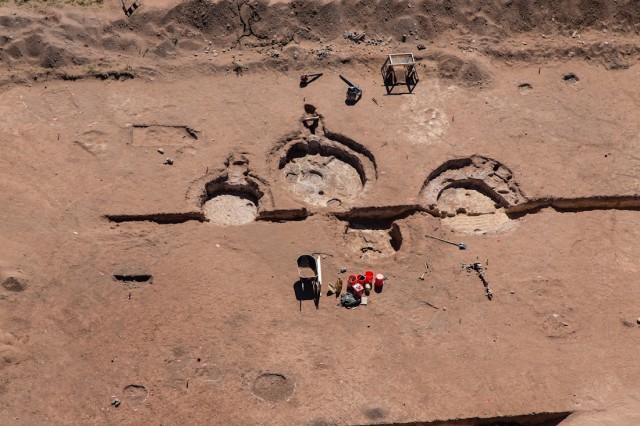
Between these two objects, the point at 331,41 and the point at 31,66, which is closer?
the point at 31,66

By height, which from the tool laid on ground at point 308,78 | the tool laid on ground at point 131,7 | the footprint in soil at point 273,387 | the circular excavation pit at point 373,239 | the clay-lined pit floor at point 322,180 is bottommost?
the footprint in soil at point 273,387

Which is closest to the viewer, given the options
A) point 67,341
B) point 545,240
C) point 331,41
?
point 67,341

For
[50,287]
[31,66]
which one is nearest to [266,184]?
[50,287]

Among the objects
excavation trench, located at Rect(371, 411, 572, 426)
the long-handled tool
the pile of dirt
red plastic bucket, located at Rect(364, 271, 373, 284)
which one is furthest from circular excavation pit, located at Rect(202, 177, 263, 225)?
excavation trench, located at Rect(371, 411, 572, 426)

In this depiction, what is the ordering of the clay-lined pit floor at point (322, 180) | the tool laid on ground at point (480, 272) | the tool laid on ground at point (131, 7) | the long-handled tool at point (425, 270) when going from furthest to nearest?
1. the tool laid on ground at point (131, 7)
2. the clay-lined pit floor at point (322, 180)
3. the long-handled tool at point (425, 270)
4. the tool laid on ground at point (480, 272)

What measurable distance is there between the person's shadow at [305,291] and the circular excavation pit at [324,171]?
2.21 meters

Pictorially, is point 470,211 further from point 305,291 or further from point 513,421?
point 513,421

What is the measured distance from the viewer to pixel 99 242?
41.6ft

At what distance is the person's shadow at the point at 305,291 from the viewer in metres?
12.0

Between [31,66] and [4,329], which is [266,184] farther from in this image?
[31,66]

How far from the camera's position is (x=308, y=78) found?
16188mm

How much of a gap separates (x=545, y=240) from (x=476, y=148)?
274 centimetres

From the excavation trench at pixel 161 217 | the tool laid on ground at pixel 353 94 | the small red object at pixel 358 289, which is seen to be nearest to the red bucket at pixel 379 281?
the small red object at pixel 358 289

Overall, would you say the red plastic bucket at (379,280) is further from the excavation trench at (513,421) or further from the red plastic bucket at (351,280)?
the excavation trench at (513,421)
